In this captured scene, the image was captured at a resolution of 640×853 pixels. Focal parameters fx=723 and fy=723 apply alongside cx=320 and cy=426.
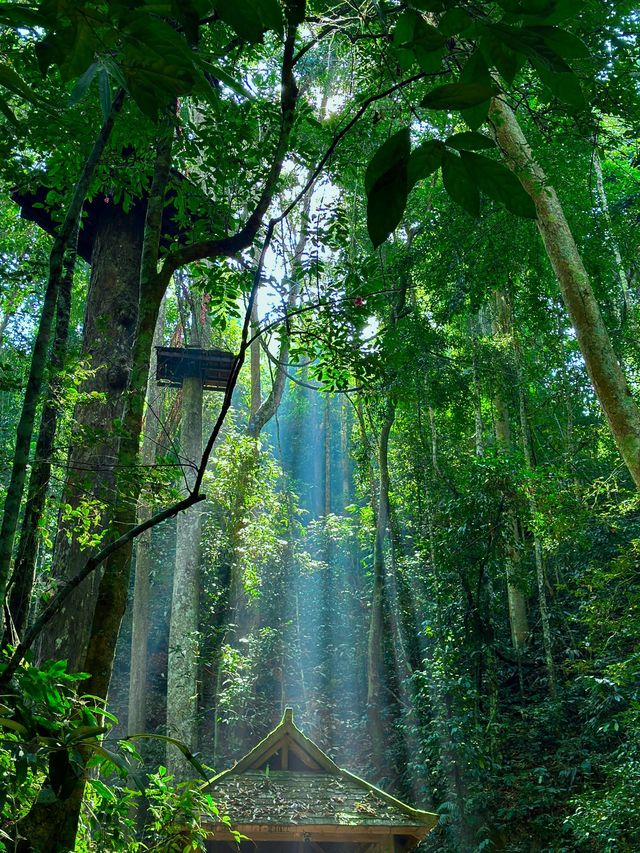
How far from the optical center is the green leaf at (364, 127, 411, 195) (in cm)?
58

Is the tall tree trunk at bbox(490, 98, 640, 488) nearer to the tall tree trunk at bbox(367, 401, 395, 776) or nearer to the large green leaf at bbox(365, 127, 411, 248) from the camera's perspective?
the large green leaf at bbox(365, 127, 411, 248)

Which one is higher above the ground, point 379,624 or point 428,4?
point 379,624

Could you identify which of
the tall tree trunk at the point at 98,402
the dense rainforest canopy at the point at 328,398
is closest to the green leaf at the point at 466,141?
the dense rainforest canopy at the point at 328,398

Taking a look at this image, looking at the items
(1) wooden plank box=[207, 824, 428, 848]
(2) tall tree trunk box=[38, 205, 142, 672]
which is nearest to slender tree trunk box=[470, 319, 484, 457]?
(1) wooden plank box=[207, 824, 428, 848]

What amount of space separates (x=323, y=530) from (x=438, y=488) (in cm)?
588

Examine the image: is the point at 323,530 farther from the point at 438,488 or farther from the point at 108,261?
the point at 108,261

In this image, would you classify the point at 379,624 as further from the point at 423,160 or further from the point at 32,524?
the point at 423,160

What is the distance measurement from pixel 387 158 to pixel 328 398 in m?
7.05

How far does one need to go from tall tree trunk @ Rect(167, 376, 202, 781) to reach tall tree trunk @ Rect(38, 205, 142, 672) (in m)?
5.36

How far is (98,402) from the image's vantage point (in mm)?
3490

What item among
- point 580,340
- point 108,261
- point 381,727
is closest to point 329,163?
point 108,261

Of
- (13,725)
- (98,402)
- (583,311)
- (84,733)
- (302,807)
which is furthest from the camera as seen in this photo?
(302,807)

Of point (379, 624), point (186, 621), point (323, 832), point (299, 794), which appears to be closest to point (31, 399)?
point (323, 832)

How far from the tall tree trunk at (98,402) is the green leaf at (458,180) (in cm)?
198
